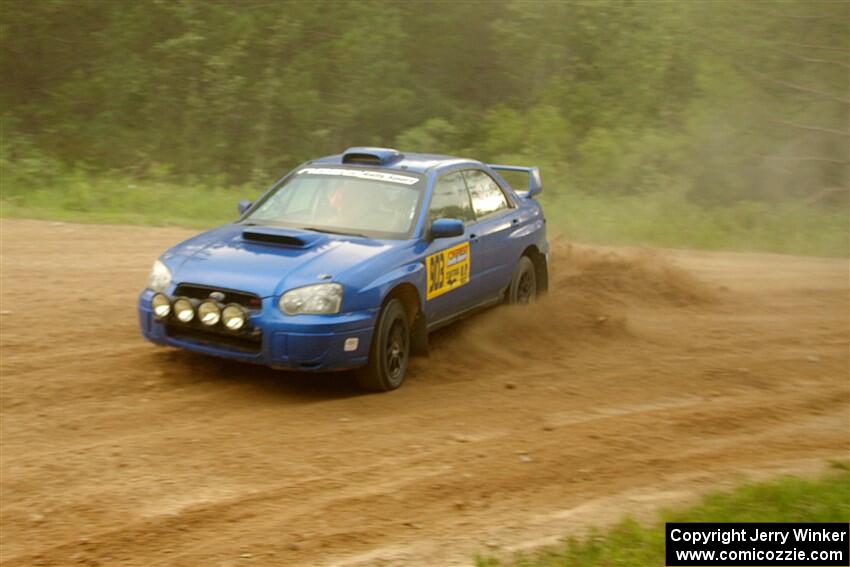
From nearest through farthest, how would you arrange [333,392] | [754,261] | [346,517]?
[346,517]
[333,392]
[754,261]

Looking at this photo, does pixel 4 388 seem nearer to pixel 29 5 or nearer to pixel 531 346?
pixel 531 346

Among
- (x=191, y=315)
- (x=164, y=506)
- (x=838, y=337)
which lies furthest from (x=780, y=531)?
(x=838, y=337)

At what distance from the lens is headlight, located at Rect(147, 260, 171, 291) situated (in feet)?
25.8

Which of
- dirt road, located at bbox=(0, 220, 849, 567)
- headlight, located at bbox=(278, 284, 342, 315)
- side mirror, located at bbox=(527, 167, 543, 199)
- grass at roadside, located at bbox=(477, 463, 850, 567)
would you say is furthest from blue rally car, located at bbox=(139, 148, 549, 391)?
grass at roadside, located at bbox=(477, 463, 850, 567)

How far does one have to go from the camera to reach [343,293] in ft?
24.8

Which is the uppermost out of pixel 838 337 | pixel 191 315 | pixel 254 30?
pixel 254 30

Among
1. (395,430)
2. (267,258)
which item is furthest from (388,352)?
(267,258)

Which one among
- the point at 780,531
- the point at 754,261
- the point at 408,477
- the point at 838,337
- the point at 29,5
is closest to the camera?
the point at 780,531

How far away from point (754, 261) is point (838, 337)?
4514 mm

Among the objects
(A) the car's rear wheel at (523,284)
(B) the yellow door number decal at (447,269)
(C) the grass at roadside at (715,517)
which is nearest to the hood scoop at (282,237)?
(B) the yellow door number decal at (447,269)

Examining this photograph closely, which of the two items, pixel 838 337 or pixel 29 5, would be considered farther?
pixel 29 5

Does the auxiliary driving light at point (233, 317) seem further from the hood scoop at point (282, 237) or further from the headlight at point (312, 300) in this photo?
the hood scoop at point (282, 237)

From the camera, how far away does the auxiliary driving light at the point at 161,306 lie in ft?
25.2

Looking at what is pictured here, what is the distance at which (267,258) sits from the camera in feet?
25.7
